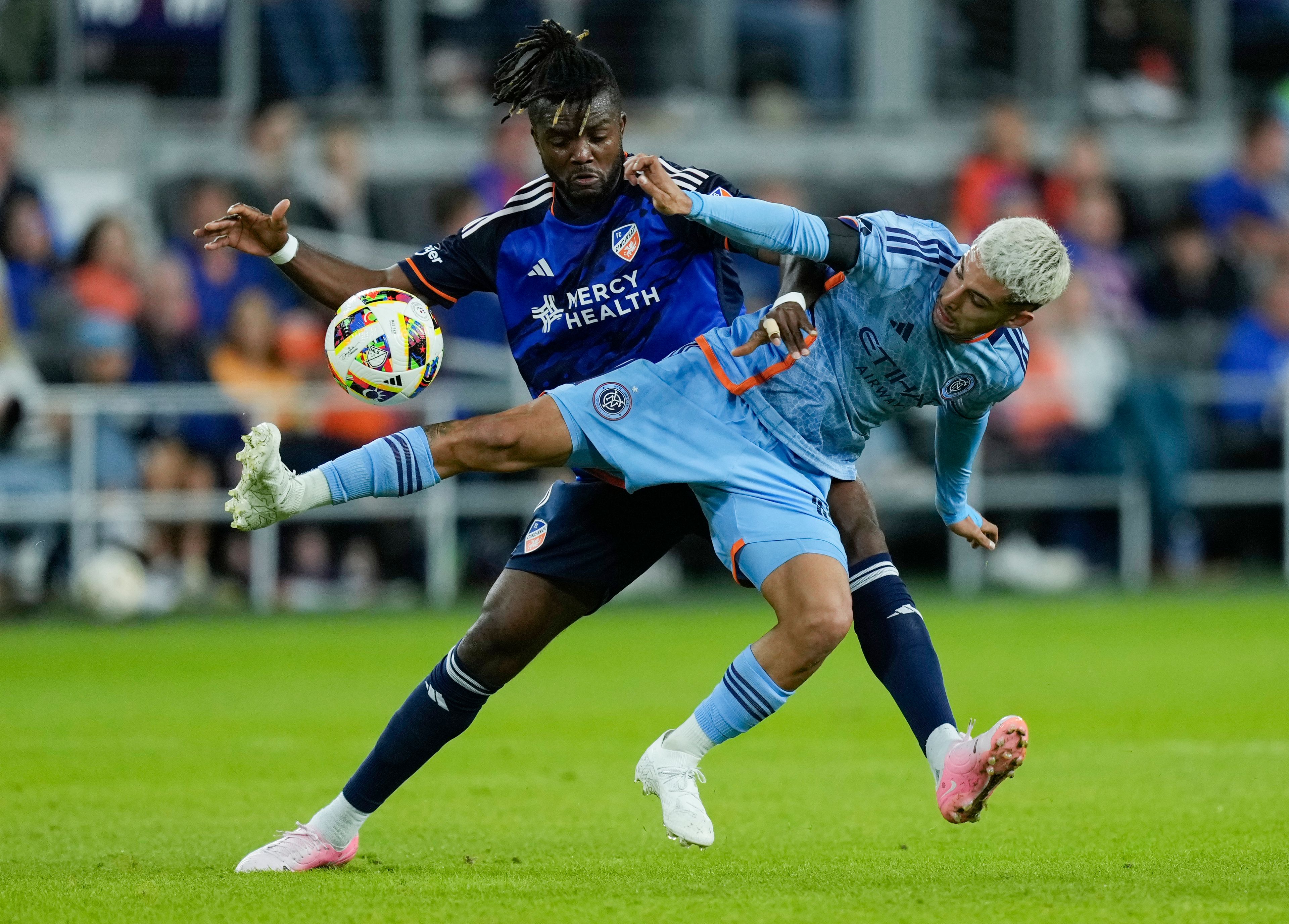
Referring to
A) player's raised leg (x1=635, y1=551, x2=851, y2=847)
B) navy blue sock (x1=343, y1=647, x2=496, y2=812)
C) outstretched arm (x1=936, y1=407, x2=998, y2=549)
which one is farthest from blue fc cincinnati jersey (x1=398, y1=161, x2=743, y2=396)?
navy blue sock (x1=343, y1=647, x2=496, y2=812)

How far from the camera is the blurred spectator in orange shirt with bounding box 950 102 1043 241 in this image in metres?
16.0

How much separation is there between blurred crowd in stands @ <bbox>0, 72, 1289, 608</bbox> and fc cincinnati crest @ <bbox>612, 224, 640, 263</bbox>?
815 centimetres

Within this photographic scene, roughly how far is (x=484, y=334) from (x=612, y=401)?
9.44m

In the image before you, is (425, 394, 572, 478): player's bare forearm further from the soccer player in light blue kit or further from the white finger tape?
the white finger tape

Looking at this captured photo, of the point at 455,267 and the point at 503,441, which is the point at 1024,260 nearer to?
the point at 503,441

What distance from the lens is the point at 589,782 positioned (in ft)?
27.1

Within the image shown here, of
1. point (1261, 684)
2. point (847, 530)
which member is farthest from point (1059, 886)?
point (1261, 684)

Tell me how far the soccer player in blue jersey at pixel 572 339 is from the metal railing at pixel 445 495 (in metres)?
7.63

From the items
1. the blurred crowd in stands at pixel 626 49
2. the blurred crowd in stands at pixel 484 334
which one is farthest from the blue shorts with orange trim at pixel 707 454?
the blurred crowd in stands at pixel 626 49

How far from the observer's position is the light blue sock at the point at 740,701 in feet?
19.1

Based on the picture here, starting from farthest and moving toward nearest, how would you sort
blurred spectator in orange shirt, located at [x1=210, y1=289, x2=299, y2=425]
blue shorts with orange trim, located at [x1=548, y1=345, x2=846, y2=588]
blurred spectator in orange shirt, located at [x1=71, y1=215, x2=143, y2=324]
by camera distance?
blurred spectator in orange shirt, located at [x1=71, y1=215, x2=143, y2=324]
blurred spectator in orange shirt, located at [x1=210, y1=289, x2=299, y2=425]
blue shorts with orange trim, located at [x1=548, y1=345, x2=846, y2=588]

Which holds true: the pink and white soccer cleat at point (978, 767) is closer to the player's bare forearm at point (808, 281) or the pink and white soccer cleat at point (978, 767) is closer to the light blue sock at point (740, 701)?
the light blue sock at point (740, 701)

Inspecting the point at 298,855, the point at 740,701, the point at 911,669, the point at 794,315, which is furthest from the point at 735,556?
the point at 298,855

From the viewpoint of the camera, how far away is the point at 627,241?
6305 millimetres
